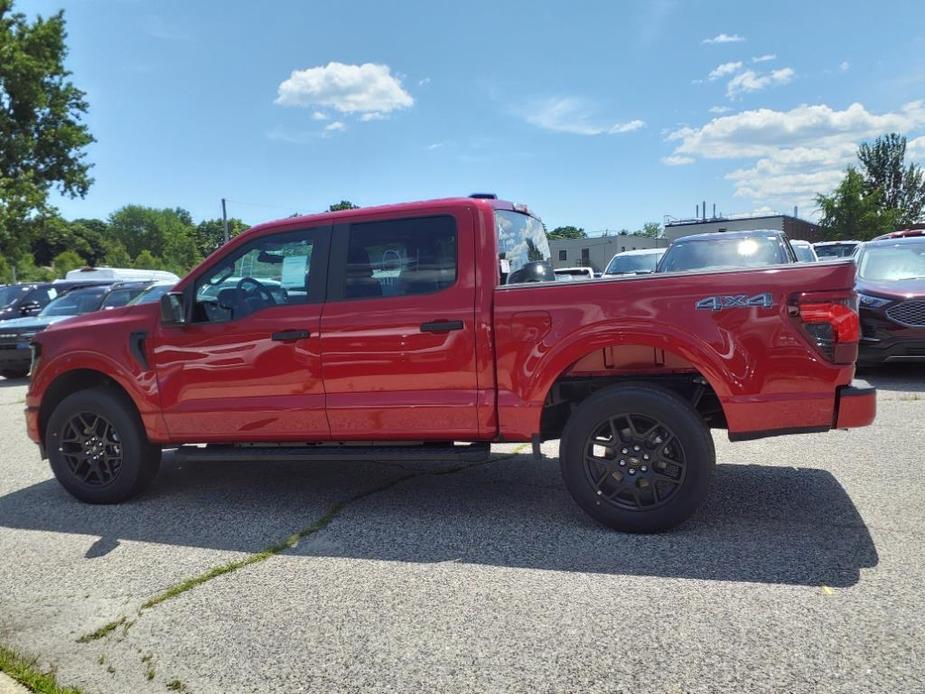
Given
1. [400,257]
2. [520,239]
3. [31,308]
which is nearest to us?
[400,257]

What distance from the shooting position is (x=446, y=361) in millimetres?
4246

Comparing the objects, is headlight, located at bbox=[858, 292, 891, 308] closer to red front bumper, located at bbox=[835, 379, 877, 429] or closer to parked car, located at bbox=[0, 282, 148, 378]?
red front bumper, located at bbox=[835, 379, 877, 429]

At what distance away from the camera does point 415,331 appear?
4.27 metres

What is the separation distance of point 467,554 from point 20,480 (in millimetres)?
4339

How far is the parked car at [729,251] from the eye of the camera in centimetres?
889

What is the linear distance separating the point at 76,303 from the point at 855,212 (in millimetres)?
48030

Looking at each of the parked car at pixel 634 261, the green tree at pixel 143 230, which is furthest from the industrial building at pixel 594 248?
the green tree at pixel 143 230

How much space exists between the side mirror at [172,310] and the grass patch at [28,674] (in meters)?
2.20

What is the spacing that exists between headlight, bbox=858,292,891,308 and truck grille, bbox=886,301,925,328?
12cm

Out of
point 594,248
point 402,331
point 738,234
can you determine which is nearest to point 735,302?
point 402,331

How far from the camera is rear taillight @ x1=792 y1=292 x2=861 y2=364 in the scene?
3672 millimetres

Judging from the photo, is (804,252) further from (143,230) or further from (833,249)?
(143,230)

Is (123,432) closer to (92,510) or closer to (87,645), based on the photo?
(92,510)

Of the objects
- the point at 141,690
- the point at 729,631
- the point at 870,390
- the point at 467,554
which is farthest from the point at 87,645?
the point at 870,390
